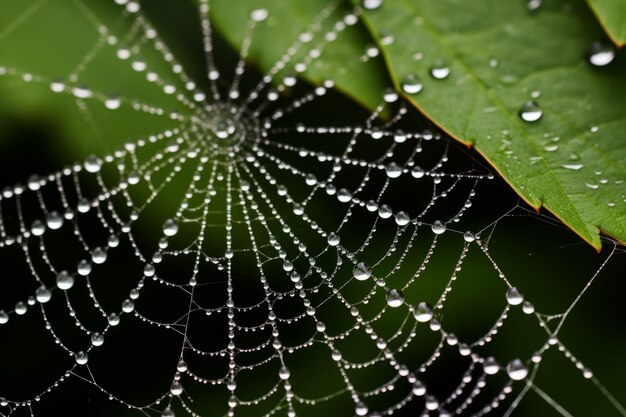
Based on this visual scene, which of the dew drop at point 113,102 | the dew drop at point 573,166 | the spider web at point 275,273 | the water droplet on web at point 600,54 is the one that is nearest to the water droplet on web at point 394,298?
the spider web at point 275,273

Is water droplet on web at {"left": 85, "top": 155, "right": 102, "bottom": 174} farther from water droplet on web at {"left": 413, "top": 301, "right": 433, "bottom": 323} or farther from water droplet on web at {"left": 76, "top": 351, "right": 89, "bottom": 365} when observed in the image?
water droplet on web at {"left": 413, "top": 301, "right": 433, "bottom": 323}

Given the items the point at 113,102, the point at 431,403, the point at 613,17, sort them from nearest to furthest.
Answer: the point at 613,17, the point at 431,403, the point at 113,102

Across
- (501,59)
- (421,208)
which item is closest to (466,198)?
(421,208)

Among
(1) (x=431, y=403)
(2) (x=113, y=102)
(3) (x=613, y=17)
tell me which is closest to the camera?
(3) (x=613, y=17)

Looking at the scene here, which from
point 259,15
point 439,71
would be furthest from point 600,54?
point 259,15

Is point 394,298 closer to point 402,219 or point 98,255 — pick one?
point 402,219

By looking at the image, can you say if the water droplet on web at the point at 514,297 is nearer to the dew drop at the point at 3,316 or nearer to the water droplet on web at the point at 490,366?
the water droplet on web at the point at 490,366
